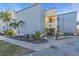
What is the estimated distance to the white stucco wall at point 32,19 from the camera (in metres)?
2.59

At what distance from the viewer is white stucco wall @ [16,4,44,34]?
2592 mm

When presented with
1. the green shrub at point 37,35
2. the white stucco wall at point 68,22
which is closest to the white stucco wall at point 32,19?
the green shrub at point 37,35

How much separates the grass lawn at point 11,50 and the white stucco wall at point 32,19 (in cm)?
24

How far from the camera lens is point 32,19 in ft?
8.56

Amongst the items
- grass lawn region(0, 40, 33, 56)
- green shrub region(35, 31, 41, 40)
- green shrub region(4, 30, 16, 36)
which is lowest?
grass lawn region(0, 40, 33, 56)

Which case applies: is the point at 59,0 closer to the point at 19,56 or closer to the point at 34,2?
the point at 34,2

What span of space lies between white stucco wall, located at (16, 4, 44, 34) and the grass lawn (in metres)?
Answer: 0.24

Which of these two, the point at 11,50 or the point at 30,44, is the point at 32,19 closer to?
the point at 30,44

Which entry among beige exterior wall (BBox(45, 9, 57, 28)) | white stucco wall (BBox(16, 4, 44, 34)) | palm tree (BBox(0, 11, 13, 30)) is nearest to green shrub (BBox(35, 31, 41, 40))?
white stucco wall (BBox(16, 4, 44, 34))

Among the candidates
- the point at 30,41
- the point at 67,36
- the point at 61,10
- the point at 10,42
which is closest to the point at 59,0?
the point at 61,10

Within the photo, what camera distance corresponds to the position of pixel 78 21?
2.57 metres

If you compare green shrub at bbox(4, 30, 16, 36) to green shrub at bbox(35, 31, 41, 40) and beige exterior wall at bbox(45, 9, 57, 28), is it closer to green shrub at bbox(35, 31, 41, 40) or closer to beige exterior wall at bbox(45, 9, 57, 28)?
green shrub at bbox(35, 31, 41, 40)

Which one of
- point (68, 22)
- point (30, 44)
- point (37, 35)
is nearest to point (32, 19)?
point (37, 35)

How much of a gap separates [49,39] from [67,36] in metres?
0.25
